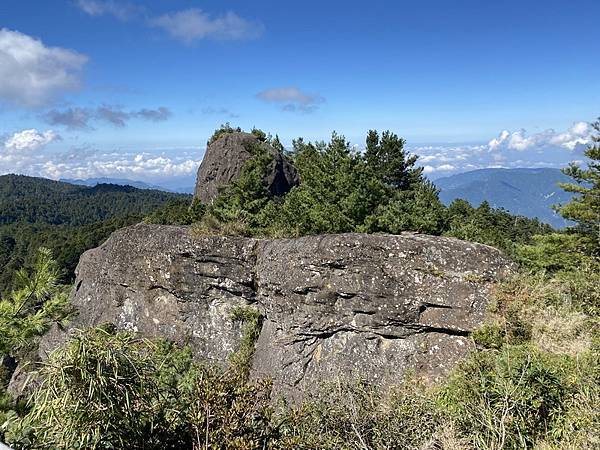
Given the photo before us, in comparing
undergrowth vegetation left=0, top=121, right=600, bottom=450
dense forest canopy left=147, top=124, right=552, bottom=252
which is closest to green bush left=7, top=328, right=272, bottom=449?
undergrowth vegetation left=0, top=121, right=600, bottom=450

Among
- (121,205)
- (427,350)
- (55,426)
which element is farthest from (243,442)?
(121,205)

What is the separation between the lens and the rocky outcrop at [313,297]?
39.7 feet

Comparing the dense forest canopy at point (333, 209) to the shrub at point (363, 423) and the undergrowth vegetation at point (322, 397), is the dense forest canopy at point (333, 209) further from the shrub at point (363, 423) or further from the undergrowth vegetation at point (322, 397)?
the shrub at point (363, 423)

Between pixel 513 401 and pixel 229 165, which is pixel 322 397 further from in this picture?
pixel 229 165

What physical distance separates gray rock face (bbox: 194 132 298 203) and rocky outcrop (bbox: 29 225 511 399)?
798 inches

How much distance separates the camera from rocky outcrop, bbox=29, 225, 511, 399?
12.1 meters

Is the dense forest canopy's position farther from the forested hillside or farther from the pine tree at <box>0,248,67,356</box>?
the pine tree at <box>0,248,67,356</box>

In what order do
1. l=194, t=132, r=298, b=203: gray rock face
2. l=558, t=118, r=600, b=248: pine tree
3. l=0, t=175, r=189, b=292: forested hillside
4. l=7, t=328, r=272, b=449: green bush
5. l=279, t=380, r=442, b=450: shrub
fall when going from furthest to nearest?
l=0, t=175, r=189, b=292: forested hillside, l=194, t=132, r=298, b=203: gray rock face, l=558, t=118, r=600, b=248: pine tree, l=279, t=380, r=442, b=450: shrub, l=7, t=328, r=272, b=449: green bush

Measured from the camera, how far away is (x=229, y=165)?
125ft

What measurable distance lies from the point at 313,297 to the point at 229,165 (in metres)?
26.6

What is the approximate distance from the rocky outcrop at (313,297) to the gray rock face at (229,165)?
66.5 feet

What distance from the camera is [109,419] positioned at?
4.47m

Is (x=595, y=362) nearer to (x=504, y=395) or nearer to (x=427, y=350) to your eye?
(x=504, y=395)

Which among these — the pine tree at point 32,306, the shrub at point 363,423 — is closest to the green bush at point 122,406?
the shrub at point 363,423
